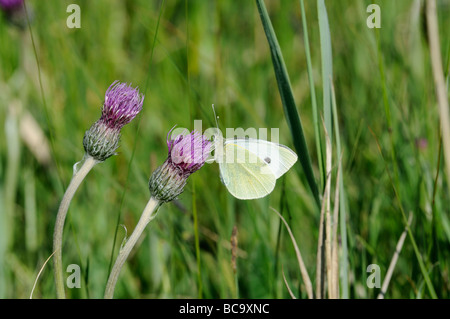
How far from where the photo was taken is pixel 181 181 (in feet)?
3.08

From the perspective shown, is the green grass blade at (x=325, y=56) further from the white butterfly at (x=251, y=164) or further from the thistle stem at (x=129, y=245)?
the thistle stem at (x=129, y=245)

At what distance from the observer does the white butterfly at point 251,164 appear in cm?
127

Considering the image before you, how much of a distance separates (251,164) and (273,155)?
0.07 meters

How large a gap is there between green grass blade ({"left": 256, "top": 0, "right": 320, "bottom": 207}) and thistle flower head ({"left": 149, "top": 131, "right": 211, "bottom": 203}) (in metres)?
0.19

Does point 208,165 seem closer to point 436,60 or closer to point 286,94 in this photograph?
point 286,94

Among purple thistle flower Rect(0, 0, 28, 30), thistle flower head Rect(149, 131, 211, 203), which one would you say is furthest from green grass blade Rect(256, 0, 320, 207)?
purple thistle flower Rect(0, 0, 28, 30)

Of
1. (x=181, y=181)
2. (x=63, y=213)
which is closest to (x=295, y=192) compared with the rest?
(x=181, y=181)

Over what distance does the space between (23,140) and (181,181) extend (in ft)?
5.02

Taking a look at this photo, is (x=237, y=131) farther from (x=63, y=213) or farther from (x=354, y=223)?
(x=63, y=213)

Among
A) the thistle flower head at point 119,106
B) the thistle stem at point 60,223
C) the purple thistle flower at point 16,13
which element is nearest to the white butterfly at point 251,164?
the thistle flower head at point 119,106

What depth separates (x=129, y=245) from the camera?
0.83 m

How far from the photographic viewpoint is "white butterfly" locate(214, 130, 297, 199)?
4.16ft

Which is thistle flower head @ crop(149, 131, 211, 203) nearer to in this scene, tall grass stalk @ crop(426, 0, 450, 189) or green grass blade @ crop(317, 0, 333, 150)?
green grass blade @ crop(317, 0, 333, 150)

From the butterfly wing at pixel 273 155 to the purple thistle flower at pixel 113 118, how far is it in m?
0.40
